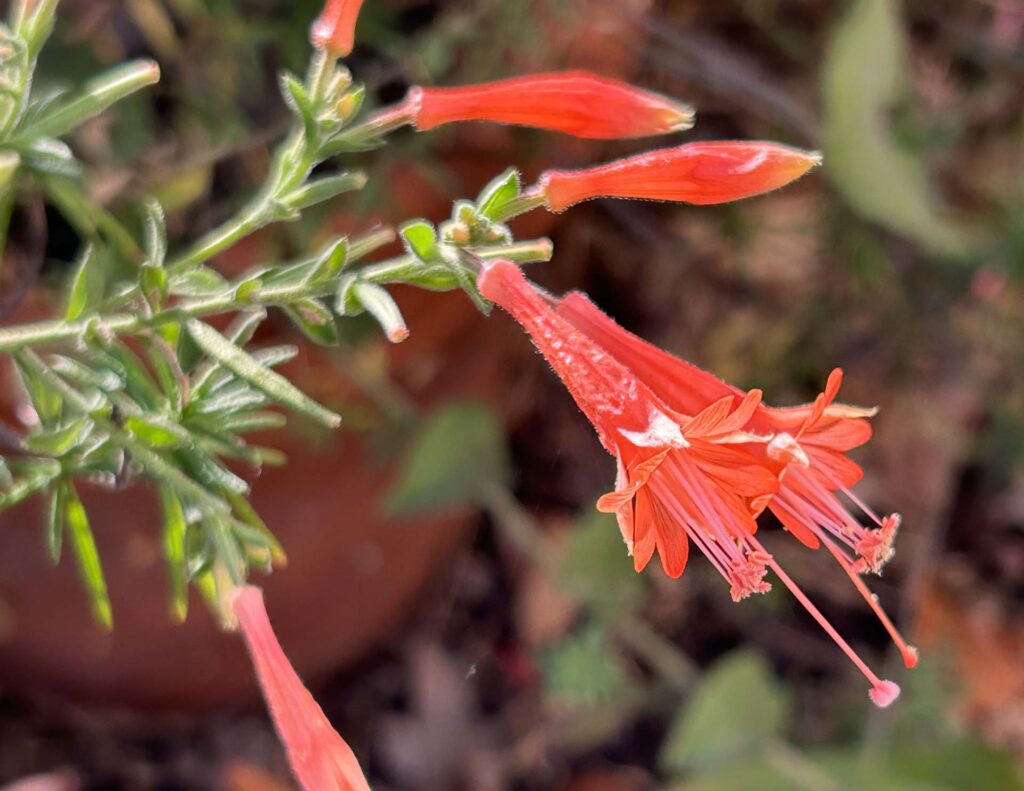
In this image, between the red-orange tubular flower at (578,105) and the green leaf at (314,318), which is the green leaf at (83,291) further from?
the red-orange tubular flower at (578,105)

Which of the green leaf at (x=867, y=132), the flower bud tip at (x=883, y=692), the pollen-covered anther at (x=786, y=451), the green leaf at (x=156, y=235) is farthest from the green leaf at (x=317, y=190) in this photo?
the green leaf at (x=867, y=132)

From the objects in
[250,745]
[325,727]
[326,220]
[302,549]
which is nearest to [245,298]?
[325,727]

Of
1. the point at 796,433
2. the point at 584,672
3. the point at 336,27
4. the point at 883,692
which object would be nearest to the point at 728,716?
the point at 584,672

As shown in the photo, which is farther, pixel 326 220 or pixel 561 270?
pixel 561 270

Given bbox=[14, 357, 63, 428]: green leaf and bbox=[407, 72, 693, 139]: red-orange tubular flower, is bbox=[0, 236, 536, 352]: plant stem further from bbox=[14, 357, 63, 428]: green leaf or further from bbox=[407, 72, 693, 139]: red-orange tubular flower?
bbox=[407, 72, 693, 139]: red-orange tubular flower

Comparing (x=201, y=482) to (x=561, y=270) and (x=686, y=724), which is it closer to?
(x=686, y=724)

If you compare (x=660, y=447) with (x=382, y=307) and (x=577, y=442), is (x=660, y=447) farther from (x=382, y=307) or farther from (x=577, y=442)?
(x=577, y=442)
